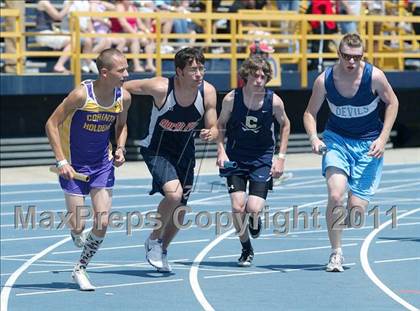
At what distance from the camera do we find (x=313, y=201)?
16281 millimetres

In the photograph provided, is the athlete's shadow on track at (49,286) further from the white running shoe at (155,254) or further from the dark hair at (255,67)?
the dark hair at (255,67)

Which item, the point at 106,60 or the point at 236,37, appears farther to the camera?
the point at 236,37

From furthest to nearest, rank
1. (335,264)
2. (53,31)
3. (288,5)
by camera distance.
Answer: (288,5), (53,31), (335,264)

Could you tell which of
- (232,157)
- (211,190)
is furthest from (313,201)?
(232,157)

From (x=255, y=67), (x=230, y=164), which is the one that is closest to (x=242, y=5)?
(x=230, y=164)

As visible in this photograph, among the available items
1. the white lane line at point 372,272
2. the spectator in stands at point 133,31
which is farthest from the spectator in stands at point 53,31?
the white lane line at point 372,272

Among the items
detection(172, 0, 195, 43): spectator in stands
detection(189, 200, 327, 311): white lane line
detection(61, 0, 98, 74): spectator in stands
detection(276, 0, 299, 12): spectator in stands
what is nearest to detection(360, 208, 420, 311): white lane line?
detection(189, 200, 327, 311): white lane line

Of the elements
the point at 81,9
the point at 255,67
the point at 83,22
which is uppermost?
the point at 255,67

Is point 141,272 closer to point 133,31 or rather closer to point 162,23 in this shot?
point 133,31

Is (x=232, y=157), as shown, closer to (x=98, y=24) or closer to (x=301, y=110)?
(x=98, y=24)

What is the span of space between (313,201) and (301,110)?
25.9 ft

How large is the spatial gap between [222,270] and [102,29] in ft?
37.6

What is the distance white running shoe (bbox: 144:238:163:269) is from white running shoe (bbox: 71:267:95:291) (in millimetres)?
811

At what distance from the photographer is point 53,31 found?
21297mm
